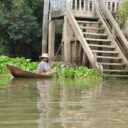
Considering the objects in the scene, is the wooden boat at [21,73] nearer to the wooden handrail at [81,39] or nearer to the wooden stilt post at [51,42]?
the wooden handrail at [81,39]

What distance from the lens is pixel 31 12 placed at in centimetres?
2384

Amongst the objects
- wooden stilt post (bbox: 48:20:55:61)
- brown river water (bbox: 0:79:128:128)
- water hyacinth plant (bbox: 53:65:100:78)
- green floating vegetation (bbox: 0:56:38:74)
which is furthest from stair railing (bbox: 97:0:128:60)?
brown river water (bbox: 0:79:128:128)

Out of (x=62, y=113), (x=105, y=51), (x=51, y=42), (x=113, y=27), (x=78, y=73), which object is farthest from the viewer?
(x=51, y=42)

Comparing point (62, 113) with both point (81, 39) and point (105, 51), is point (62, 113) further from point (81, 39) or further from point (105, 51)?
point (81, 39)

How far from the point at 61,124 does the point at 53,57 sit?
1442 cm

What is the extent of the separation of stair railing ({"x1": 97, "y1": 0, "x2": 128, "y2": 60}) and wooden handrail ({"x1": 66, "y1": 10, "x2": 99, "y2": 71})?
3.96 ft

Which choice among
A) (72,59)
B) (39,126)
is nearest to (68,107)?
(39,126)

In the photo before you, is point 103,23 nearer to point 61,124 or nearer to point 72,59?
point 72,59

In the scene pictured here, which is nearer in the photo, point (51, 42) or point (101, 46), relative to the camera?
point (101, 46)

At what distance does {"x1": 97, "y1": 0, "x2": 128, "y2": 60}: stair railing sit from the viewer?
50.3ft

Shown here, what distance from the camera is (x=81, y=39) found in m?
15.4

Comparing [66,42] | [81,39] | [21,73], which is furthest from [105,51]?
[21,73]

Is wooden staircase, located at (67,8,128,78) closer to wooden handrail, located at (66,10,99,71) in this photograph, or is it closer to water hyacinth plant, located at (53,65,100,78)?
wooden handrail, located at (66,10,99,71)

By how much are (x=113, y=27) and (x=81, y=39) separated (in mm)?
1429
